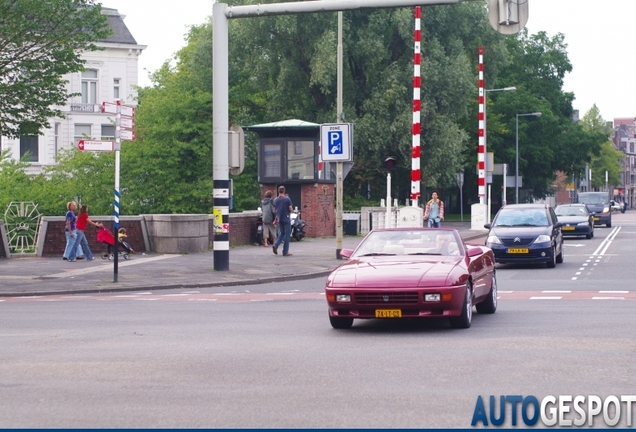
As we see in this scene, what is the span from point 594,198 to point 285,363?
60166mm

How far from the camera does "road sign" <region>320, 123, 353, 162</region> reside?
95.8 feet

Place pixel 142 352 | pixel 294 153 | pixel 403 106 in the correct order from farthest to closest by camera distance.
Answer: pixel 403 106 → pixel 294 153 → pixel 142 352

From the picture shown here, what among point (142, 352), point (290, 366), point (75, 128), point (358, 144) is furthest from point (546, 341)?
point (75, 128)

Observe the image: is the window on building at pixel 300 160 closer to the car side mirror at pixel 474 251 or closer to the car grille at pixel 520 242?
the car grille at pixel 520 242

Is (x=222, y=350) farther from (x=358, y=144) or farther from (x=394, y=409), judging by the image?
(x=358, y=144)

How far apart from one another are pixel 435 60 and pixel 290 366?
1731 inches

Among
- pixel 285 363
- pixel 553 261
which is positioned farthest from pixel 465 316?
pixel 553 261

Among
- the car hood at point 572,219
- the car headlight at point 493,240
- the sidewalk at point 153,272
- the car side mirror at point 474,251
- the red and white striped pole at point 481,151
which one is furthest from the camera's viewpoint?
the red and white striped pole at point 481,151

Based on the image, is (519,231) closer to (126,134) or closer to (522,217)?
(522,217)

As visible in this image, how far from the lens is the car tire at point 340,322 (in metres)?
13.9

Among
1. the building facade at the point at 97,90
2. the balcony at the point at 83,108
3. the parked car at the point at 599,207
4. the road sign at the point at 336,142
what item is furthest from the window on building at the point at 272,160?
the balcony at the point at 83,108

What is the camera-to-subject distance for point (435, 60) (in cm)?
5331

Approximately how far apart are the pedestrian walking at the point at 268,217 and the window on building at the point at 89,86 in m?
44.1

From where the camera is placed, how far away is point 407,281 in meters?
13.3
